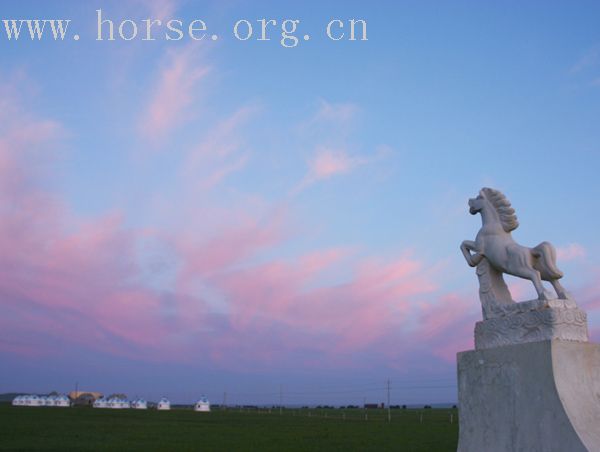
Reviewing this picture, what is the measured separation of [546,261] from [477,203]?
6.08ft

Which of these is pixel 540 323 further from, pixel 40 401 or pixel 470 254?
pixel 40 401

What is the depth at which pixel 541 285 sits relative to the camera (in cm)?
1031

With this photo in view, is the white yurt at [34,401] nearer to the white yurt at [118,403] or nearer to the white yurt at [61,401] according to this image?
the white yurt at [61,401]

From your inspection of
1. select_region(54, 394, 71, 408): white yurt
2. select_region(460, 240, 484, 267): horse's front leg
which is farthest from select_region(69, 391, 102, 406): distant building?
select_region(460, 240, 484, 267): horse's front leg

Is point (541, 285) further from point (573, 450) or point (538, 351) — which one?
point (573, 450)

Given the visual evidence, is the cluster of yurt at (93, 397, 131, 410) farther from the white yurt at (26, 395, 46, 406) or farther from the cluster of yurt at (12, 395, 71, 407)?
the white yurt at (26, 395, 46, 406)

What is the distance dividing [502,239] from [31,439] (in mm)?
27017

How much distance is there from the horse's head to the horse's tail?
4.74ft

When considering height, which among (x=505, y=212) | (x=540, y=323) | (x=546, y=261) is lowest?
(x=540, y=323)

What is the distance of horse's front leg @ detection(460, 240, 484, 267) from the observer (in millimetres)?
11664

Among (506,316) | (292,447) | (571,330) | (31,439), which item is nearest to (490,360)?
(506,316)

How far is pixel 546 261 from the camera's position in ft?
34.7

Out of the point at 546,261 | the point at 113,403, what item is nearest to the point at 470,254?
the point at 546,261

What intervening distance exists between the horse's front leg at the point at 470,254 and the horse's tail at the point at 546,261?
110 centimetres
